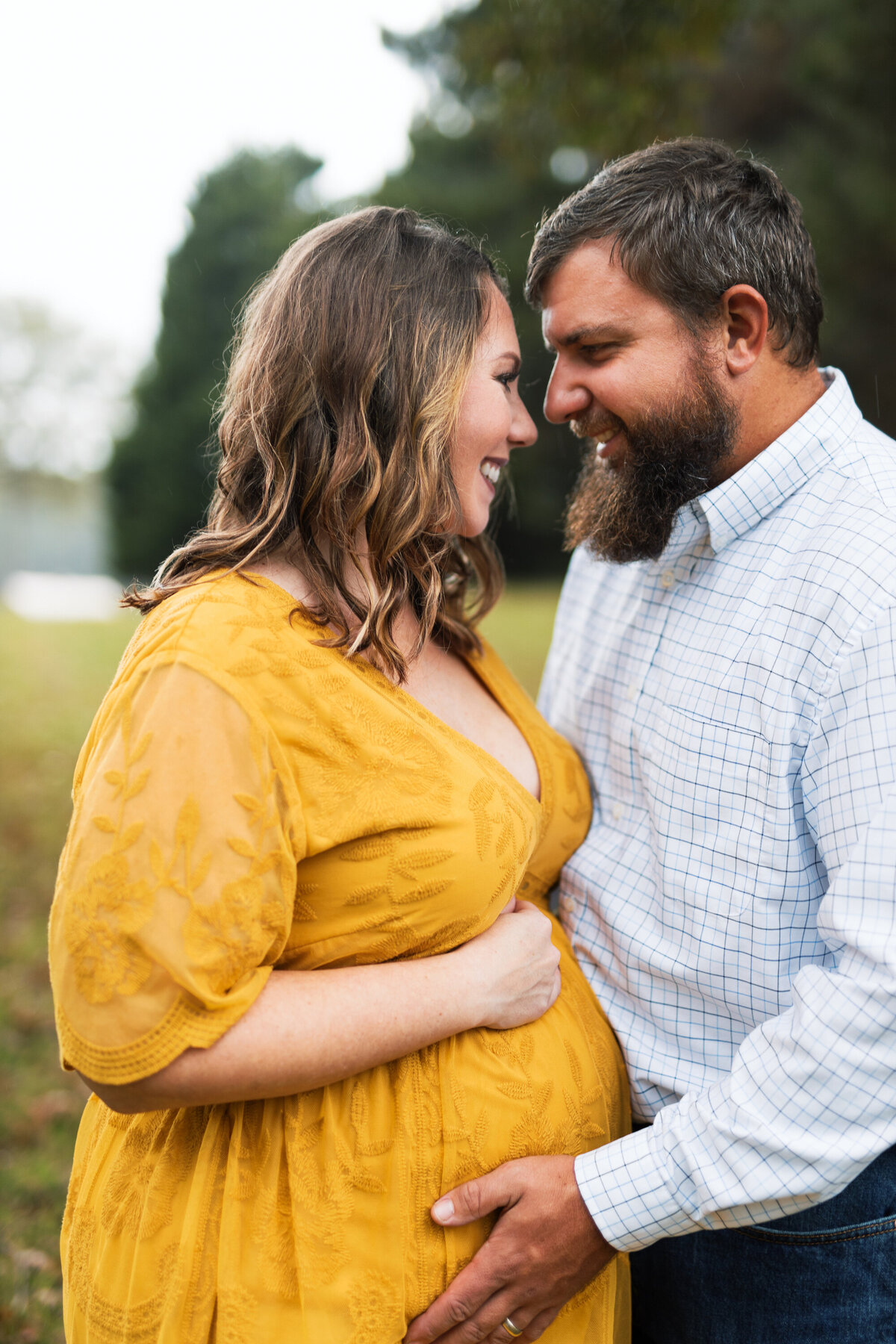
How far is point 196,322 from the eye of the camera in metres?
16.4

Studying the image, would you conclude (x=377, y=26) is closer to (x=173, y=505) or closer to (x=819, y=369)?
(x=819, y=369)

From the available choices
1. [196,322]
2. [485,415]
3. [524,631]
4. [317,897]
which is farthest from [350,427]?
[196,322]

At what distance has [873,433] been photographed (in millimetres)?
1885

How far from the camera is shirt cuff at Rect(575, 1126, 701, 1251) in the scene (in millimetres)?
1493

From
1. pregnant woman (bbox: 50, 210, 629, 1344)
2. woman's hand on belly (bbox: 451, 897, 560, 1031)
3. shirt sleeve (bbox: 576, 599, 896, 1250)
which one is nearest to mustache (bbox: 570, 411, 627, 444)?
pregnant woman (bbox: 50, 210, 629, 1344)

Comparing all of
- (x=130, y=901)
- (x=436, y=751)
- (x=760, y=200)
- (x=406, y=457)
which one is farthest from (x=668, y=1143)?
(x=760, y=200)

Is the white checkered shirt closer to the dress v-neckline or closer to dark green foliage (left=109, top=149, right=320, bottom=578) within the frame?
the dress v-neckline

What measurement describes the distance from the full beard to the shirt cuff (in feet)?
3.72

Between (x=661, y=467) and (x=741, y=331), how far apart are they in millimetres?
305

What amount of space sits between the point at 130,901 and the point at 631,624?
123 cm

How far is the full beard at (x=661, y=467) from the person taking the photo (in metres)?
1.89

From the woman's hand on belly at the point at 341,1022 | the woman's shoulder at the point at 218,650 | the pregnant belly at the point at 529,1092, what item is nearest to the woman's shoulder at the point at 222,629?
the woman's shoulder at the point at 218,650

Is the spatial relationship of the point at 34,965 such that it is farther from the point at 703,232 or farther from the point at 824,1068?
the point at 703,232

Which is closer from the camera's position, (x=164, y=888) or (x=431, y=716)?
(x=164, y=888)
